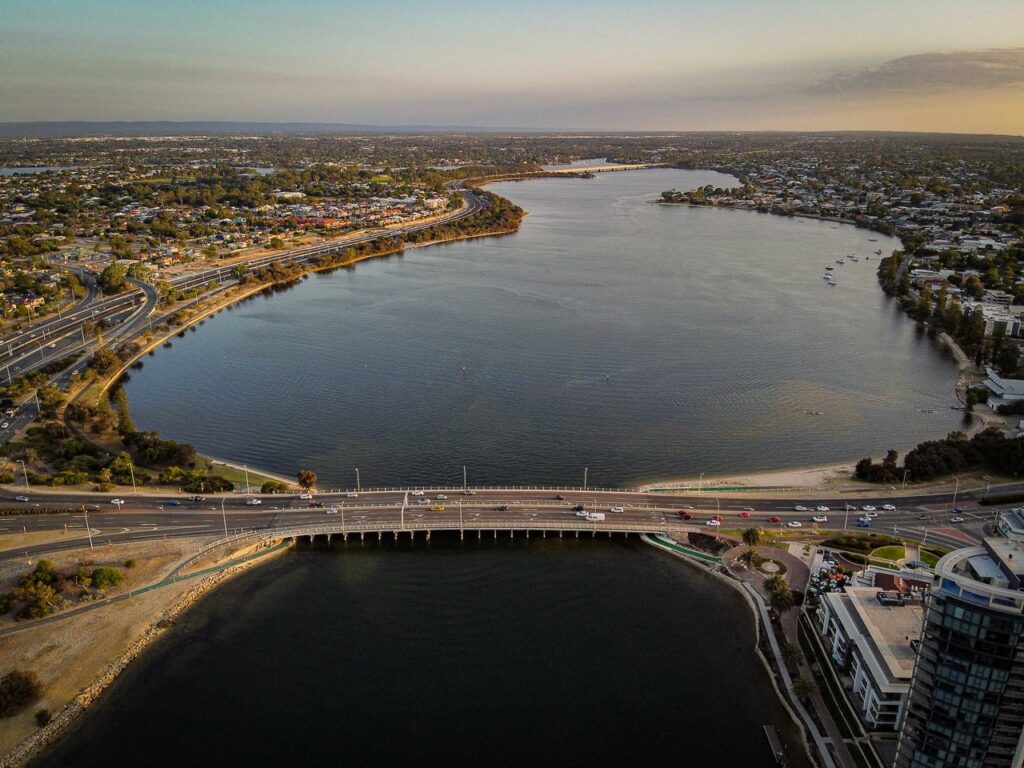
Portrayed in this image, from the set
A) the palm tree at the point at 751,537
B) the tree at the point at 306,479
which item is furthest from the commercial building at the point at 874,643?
the tree at the point at 306,479

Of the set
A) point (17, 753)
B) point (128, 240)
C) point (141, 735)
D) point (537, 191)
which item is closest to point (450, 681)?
point (141, 735)

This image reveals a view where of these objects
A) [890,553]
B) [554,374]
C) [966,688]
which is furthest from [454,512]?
[966,688]

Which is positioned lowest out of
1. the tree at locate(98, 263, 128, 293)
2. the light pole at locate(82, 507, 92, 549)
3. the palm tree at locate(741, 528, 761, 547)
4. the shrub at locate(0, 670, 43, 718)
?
the shrub at locate(0, 670, 43, 718)

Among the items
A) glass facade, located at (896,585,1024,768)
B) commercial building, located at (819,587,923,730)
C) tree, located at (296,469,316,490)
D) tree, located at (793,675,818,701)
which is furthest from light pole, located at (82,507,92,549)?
glass facade, located at (896,585,1024,768)

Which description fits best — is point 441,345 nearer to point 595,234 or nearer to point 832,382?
point 832,382

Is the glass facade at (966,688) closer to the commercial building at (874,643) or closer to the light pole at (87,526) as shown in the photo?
the commercial building at (874,643)

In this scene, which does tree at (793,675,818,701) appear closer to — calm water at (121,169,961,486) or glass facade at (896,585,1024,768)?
glass facade at (896,585,1024,768)
